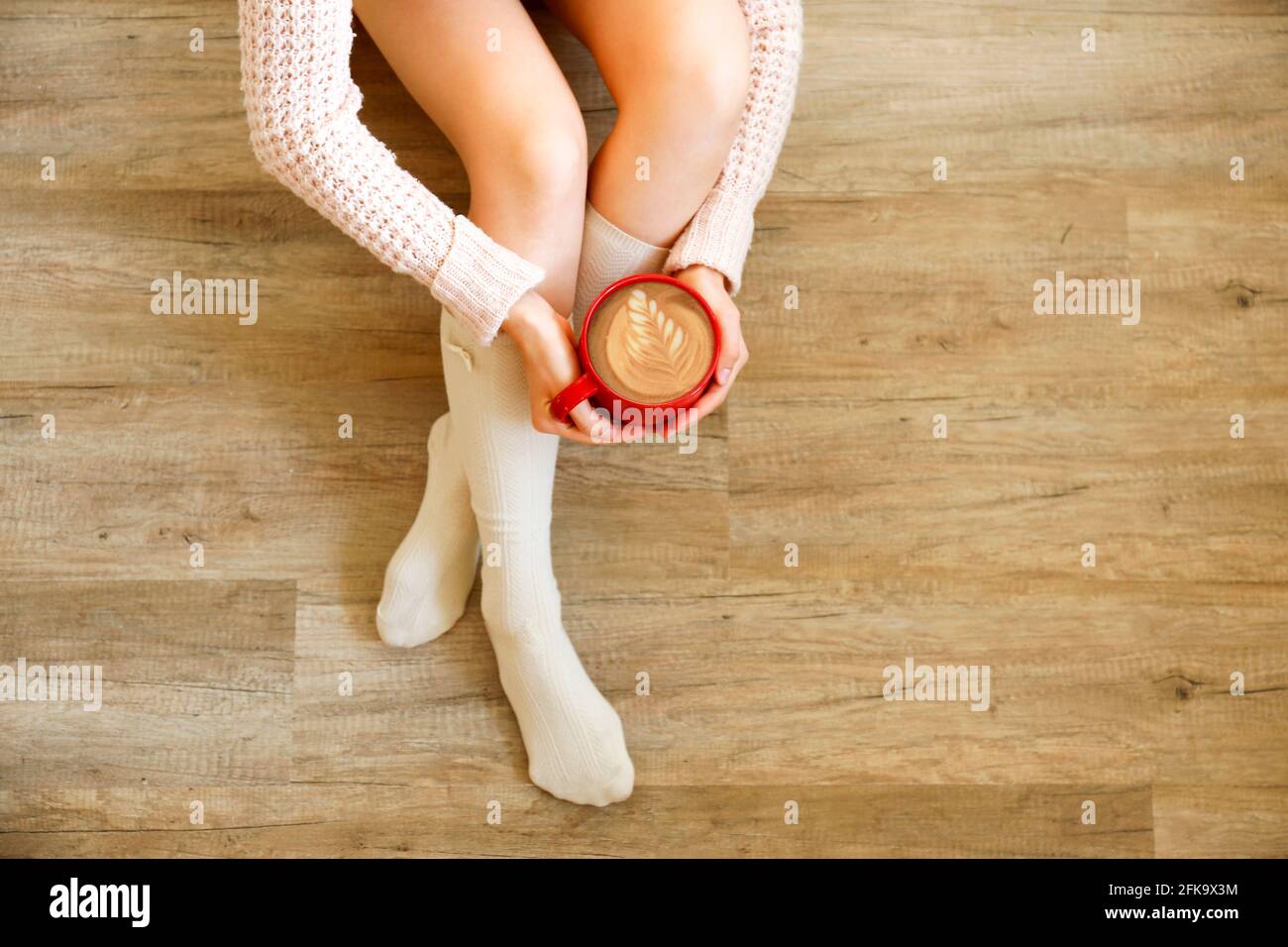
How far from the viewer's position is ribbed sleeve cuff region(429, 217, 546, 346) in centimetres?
87

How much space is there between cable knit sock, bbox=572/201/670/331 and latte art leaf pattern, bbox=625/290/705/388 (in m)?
0.16

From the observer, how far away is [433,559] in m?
1.10

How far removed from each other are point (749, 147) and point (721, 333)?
210 millimetres

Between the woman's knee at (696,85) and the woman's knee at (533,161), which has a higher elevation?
the woman's knee at (696,85)

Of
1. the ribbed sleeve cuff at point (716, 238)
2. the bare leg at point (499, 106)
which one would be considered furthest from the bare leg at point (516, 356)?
the ribbed sleeve cuff at point (716, 238)

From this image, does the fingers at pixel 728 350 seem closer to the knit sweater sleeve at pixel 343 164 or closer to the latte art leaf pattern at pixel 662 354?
the latte art leaf pattern at pixel 662 354

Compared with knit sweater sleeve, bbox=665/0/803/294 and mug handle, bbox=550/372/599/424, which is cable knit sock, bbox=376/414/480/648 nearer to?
mug handle, bbox=550/372/599/424

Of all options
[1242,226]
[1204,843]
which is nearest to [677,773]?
[1204,843]

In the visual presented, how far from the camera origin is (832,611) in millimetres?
1145

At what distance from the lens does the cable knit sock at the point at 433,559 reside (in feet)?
3.60

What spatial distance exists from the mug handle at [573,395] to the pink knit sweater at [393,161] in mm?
92

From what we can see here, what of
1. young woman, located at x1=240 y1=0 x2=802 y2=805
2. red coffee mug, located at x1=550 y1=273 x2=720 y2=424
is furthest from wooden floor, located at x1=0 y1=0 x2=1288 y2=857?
red coffee mug, located at x1=550 y1=273 x2=720 y2=424

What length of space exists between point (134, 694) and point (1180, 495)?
1250mm

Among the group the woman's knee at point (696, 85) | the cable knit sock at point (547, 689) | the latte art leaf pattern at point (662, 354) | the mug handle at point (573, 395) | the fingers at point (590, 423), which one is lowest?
the cable knit sock at point (547, 689)
